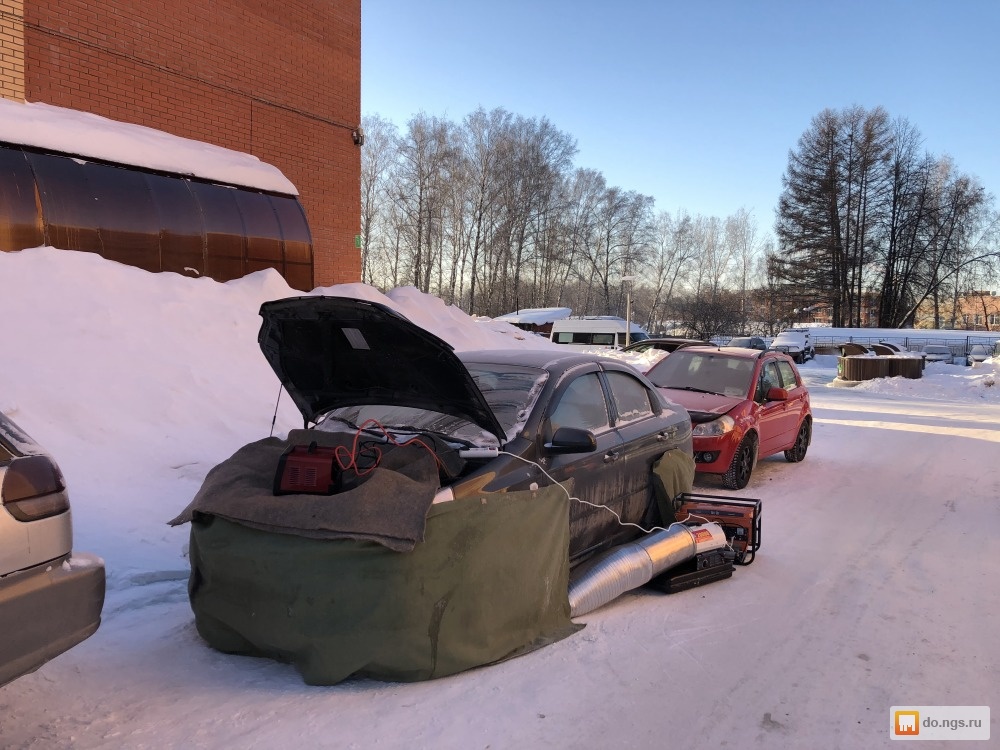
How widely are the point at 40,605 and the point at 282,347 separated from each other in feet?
7.60

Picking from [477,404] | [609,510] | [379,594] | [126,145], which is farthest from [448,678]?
[126,145]

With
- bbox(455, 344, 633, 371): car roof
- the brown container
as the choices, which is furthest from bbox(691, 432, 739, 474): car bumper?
the brown container

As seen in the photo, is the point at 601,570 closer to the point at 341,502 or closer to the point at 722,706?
the point at 722,706

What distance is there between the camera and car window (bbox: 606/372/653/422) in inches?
213

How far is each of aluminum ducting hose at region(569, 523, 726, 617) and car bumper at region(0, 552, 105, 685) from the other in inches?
98.1

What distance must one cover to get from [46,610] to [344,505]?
4.10 ft

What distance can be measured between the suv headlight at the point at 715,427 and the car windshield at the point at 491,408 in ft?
12.3

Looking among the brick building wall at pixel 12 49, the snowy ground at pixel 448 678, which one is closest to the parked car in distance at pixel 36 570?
the snowy ground at pixel 448 678

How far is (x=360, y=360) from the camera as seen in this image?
4.68 metres

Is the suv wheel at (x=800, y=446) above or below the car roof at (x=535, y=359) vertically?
below

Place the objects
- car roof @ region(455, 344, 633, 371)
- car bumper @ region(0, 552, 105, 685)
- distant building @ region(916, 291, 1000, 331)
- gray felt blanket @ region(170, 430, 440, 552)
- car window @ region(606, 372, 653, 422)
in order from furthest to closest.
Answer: distant building @ region(916, 291, 1000, 331) < car window @ region(606, 372, 653, 422) < car roof @ region(455, 344, 633, 371) < gray felt blanket @ region(170, 430, 440, 552) < car bumper @ region(0, 552, 105, 685)

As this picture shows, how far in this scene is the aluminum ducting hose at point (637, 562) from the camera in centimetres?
434

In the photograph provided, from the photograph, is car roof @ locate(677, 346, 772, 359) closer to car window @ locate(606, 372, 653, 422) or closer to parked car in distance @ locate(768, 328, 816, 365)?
car window @ locate(606, 372, 653, 422)

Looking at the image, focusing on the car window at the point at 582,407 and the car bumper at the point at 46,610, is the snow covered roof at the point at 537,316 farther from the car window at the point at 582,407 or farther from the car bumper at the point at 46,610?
the car bumper at the point at 46,610
